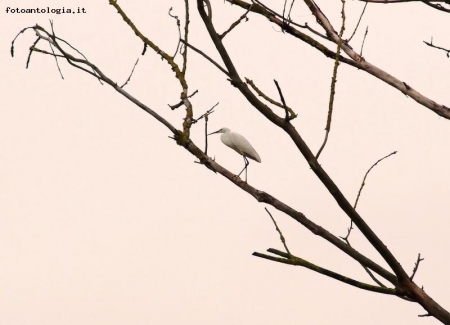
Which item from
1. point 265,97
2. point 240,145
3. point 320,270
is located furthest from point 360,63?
point 240,145

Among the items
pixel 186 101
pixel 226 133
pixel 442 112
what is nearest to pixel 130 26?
pixel 186 101

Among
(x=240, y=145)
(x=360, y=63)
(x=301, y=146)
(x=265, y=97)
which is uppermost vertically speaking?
(x=240, y=145)

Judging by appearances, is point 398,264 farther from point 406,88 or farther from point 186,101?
point 406,88

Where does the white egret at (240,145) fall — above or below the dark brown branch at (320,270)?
above

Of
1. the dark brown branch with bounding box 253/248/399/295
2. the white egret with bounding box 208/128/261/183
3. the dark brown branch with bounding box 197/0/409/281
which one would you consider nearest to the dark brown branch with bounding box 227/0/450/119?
the dark brown branch with bounding box 197/0/409/281

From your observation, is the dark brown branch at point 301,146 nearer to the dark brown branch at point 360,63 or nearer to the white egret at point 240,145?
the dark brown branch at point 360,63

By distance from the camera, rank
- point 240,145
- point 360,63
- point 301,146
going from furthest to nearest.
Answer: point 240,145 < point 360,63 < point 301,146

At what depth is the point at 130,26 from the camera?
5633 mm

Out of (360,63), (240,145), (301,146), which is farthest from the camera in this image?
(240,145)

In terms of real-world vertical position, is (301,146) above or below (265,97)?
below

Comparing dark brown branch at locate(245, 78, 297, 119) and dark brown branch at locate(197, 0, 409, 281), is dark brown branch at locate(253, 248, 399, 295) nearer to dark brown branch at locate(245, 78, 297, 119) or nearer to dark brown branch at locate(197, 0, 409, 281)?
dark brown branch at locate(197, 0, 409, 281)

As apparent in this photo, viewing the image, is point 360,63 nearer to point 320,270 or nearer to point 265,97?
point 265,97

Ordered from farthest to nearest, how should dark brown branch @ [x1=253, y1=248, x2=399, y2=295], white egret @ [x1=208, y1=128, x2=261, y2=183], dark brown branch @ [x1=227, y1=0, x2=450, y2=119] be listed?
white egret @ [x1=208, y1=128, x2=261, y2=183], dark brown branch @ [x1=227, y1=0, x2=450, y2=119], dark brown branch @ [x1=253, y1=248, x2=399, y2=295]

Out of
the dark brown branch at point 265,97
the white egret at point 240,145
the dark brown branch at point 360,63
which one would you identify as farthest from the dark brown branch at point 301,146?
the white egret at point 240,145
